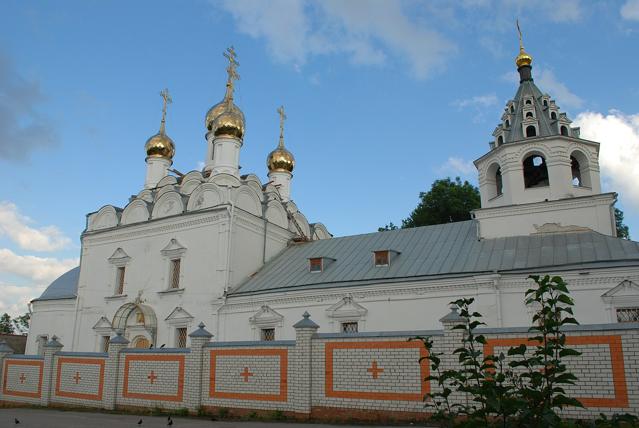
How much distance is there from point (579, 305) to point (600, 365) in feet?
17.2

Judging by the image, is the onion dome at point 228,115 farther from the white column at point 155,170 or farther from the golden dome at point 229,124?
the white column at point 155,170

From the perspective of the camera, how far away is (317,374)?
31.8ft

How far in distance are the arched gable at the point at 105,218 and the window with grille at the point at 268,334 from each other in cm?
863

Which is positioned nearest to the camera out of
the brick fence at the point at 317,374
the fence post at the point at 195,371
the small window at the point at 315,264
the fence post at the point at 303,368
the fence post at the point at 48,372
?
the brick fence at the point at 317,374

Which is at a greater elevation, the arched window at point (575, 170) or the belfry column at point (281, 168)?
the belfry column at point (281, 168)

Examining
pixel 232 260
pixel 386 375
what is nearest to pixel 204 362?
pixel 386 375

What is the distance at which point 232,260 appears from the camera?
18.0 meters

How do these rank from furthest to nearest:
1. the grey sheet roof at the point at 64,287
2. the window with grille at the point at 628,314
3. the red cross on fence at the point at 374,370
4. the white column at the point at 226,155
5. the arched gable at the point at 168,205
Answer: the grey sheet roof at the point at 64,287, the white column at the point at 226,155, the arched gable at the point at 168,205, the window with grille at the point at 628,314, the red cross on fence at the point at 374,370

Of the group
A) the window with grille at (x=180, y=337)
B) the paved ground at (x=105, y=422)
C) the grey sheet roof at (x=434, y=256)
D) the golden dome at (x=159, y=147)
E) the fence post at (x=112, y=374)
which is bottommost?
the paved ground at (x=105, y=422)

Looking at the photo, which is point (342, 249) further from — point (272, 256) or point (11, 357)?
point (11, 357)

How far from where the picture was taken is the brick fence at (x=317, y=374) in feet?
25.0

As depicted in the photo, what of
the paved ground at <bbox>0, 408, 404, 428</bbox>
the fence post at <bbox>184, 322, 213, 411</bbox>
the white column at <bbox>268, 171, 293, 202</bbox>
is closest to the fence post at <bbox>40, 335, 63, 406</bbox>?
the paved ground at <bbox>0, 408, 404, 428</bbox>

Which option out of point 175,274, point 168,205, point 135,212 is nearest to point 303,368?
point 175,274

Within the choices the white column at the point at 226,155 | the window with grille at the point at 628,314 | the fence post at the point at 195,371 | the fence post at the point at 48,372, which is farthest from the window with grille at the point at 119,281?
the window with grille at the point at 628,314
